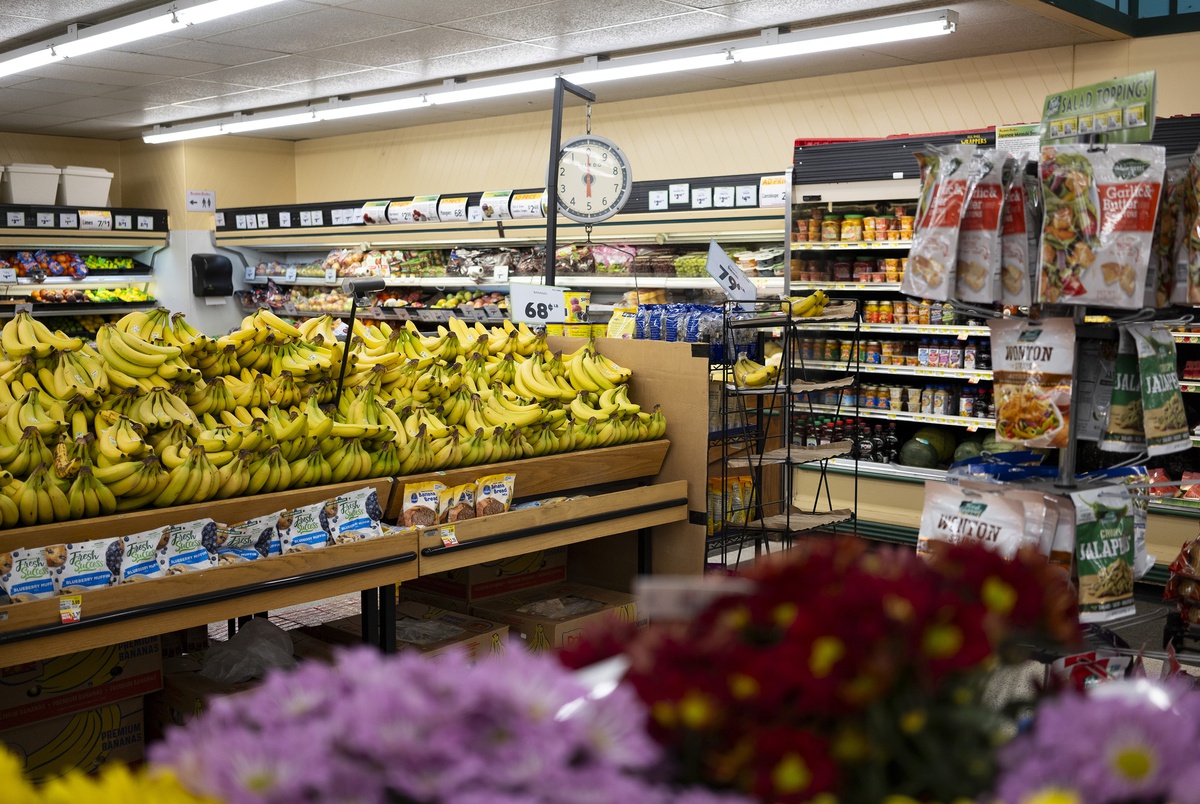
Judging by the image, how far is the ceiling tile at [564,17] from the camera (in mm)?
6254

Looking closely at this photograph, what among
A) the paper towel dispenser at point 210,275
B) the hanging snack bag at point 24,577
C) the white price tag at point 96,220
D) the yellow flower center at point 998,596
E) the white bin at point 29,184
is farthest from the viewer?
the paper towel dispenser at point 210,275

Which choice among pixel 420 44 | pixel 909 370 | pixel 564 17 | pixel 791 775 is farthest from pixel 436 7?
pixel 791 775

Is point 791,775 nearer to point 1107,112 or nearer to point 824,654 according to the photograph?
point 824,654

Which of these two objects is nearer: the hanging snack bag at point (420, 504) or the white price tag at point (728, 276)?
the hanging snack bag at point (420, 504)

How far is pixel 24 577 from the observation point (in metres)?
2.48

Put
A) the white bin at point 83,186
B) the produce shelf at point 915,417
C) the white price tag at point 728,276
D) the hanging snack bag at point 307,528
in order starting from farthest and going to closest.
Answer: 1. the white bin at point 83,186
2. the produce shelf at point 915,417
3. the white price tag at point 728,276
4. the hanging snack bag at point 307,528

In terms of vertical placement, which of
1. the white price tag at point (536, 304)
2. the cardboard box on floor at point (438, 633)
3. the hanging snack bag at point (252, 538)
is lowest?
the cardboard box on floor at point (438, 633)

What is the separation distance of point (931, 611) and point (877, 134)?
7.36m

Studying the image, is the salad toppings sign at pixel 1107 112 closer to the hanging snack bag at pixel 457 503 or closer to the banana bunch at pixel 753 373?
the banana bunch at pixel 753 373

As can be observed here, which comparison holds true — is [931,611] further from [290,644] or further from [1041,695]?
[290,644]

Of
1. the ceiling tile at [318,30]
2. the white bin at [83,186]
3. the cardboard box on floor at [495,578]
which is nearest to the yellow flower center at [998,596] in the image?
the cardboard box on floor at [495,578]

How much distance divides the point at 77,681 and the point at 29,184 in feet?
30.8

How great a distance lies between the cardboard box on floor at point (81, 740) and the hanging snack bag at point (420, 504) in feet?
3.06

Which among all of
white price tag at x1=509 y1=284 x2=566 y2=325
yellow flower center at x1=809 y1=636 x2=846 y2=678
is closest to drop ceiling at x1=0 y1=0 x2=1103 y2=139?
white price tag at x1=509 y1=284 x2=566 y2=325
